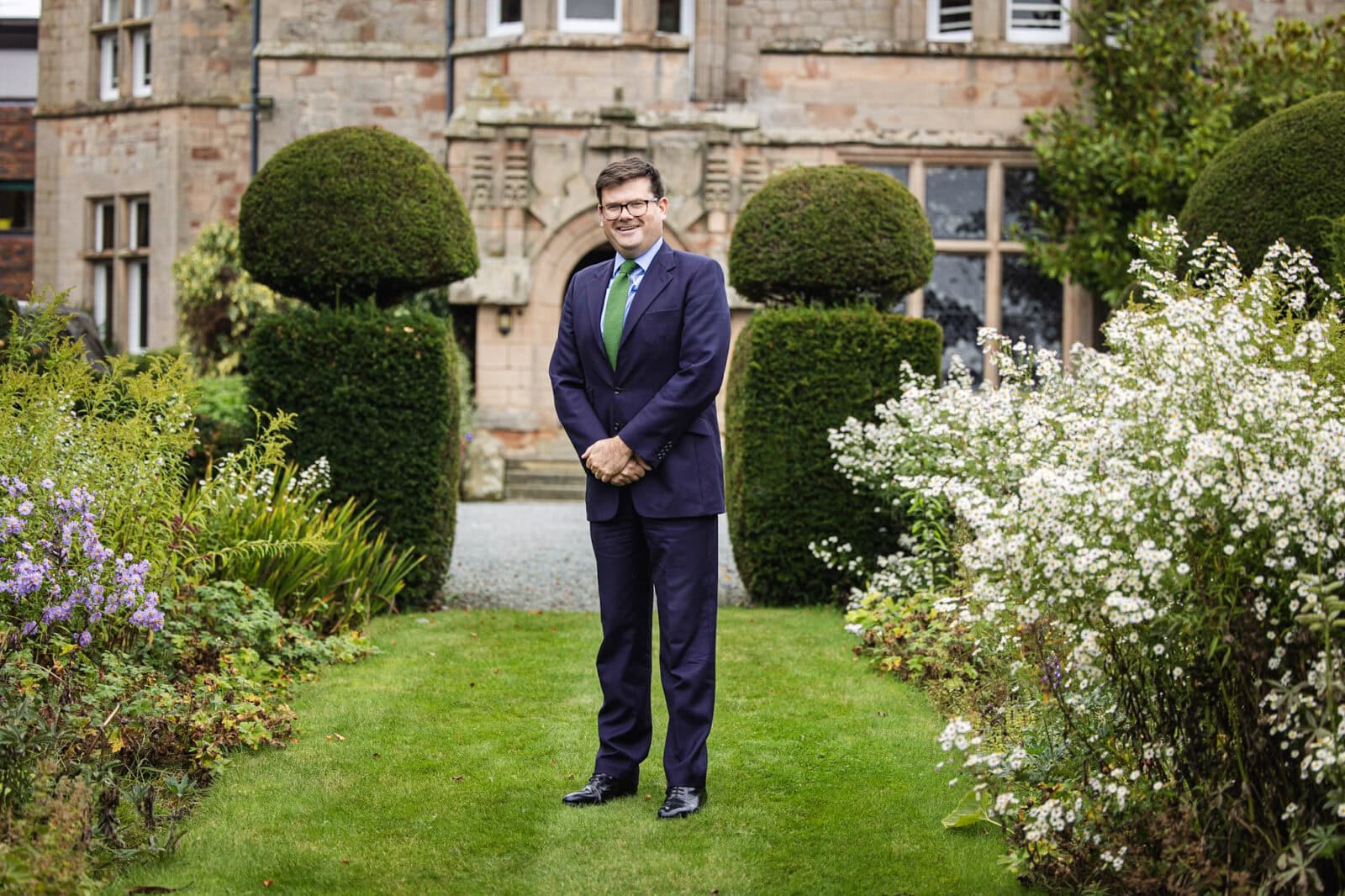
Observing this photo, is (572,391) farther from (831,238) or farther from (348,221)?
(831,238)

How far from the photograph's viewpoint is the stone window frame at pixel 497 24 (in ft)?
55.1

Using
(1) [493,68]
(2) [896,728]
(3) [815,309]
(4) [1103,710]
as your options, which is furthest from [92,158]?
(4) [1103,710]

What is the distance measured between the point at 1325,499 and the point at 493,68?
14.6m

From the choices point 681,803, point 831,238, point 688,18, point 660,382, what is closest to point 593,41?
point 688,18

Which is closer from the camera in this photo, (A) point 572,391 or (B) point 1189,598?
(B) point 1189,598

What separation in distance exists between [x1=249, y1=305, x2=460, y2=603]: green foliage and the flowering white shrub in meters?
5.03

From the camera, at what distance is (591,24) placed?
16641mm

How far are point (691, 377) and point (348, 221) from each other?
476 centimetres

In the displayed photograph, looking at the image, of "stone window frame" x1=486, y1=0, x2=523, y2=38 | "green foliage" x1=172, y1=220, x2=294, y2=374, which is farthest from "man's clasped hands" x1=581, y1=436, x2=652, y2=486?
"green foliage" x1=172, y1=220, x2=294, y2=374

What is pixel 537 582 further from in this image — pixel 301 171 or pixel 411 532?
pixel 301 171

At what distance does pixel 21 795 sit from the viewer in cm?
353

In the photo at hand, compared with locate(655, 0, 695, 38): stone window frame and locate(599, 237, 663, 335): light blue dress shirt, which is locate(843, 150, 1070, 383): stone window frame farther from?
locate(599, 237, 663, 335): light blue dress shirt

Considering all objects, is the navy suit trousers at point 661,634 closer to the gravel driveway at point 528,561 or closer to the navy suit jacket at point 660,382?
the navy suit jacket at point 660,382

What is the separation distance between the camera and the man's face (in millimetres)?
4219
